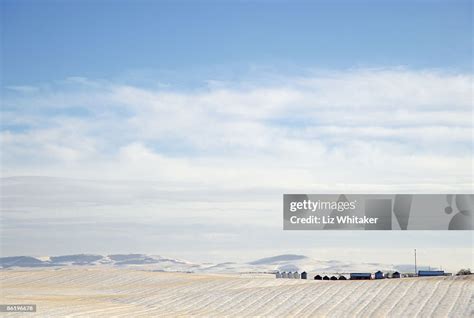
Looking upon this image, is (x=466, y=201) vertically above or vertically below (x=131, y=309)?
above

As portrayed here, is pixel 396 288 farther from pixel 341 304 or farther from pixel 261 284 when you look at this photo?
pixel 261 284

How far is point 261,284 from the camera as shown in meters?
81.9

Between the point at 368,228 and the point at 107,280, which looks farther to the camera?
the point at 107,280

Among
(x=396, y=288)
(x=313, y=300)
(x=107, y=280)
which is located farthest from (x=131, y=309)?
(x=107, y=280)

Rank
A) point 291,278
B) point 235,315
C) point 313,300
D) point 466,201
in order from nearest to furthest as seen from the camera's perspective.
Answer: point 235,315 < point 313,300 < point 466,201 < point 291,278

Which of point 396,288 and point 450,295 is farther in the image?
point 396,288

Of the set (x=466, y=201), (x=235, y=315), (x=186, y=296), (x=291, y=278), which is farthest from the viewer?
(x=291, y=278)

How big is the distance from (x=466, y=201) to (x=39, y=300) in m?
46.8

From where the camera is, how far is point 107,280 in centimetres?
9706

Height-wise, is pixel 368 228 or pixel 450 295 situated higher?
pixel 368 228

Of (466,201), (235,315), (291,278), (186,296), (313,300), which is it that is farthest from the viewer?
(291,278)

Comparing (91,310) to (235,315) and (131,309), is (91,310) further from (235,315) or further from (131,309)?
(235,315)

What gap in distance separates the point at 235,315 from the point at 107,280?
42.7 metres

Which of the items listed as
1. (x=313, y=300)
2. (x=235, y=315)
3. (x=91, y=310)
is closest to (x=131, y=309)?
(x=91, y=310)
